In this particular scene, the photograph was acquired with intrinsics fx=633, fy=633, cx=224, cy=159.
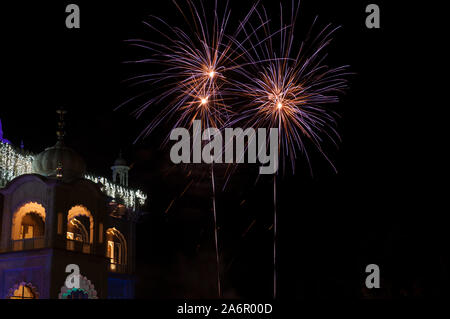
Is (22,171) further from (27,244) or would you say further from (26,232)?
(27,244)

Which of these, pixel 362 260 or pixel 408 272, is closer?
pixel 408 272

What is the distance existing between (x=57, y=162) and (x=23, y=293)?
6.21 m

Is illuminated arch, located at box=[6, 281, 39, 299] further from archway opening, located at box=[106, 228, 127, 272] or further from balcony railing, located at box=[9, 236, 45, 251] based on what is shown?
archway opening, located at box=[106, 228, 127, 272]

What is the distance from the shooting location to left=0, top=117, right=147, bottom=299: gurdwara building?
87.5ft

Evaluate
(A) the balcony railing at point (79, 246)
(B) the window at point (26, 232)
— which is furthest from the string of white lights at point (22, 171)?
(A) the balcony railing at point (79, 246)

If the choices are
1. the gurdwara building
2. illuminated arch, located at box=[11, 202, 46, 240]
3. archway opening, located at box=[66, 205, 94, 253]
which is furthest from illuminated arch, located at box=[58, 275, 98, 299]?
illuminated arch, located at box=[11, 202, 46, 240]

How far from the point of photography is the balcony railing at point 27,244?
89.4 feet

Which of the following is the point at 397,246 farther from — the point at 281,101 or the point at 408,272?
the point at 281,101

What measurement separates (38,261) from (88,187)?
→ 426cm

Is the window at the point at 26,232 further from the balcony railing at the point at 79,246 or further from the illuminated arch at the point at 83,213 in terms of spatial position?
the balcony railing at the point at 79,246

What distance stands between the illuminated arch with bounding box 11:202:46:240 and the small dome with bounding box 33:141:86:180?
1.77 m

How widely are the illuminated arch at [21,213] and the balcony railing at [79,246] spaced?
1.83 metres

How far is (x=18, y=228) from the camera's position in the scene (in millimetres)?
27938
